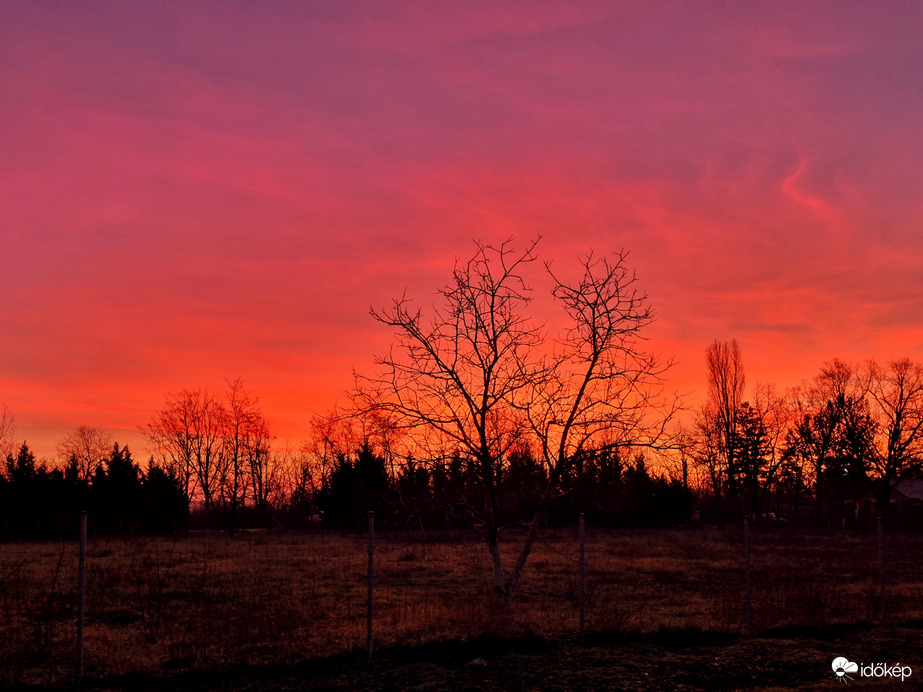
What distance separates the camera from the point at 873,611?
16.0 m

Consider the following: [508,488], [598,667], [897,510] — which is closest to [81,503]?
[508,488]

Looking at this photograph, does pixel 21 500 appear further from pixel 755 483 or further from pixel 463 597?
pixel 755 483

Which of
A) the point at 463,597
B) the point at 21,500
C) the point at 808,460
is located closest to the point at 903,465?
the point at 808,460

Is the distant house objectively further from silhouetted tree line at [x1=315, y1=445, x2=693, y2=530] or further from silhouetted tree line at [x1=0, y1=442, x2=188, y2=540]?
silhouetted tree line at [x1=0, y1=442, x2=188, y2=540]

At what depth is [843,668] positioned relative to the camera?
1093cm

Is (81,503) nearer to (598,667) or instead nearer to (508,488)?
(508,488)

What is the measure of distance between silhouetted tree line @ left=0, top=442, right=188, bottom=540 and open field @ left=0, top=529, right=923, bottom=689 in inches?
1235

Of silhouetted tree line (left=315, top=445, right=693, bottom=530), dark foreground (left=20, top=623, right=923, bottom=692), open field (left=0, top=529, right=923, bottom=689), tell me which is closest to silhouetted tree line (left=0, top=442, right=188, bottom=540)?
open field (left=0, top=529, right=923, bottom=689)

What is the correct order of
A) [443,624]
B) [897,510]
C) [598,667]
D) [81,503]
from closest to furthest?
[598,667] → [443,624] → [81,503] → [897,510]

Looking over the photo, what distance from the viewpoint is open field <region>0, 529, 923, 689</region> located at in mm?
10750

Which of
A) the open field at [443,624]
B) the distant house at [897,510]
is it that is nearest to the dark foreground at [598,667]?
the open field at [443,624]

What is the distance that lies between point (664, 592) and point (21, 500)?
57314 millimetres

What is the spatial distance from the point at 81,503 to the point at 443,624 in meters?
52.9

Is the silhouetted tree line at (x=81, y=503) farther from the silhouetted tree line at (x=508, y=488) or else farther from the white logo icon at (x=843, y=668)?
the white logo icon at (x=843, y=668)
